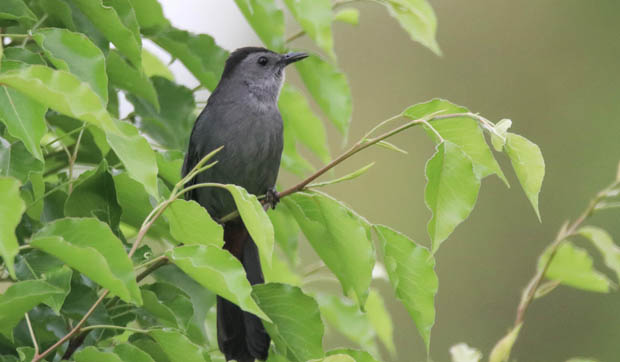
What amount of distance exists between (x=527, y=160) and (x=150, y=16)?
99 cm

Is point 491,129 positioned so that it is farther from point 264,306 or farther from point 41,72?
point 41,72

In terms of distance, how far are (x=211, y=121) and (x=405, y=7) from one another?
3.90ft

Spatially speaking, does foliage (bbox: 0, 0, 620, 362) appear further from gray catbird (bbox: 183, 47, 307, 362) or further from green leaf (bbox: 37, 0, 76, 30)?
gray catbird (bbox: 183, 47, 307, 362)

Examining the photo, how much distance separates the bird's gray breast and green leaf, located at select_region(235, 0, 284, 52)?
889 millimetres

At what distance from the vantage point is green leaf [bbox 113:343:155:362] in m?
1.68

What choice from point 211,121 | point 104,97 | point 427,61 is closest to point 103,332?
point 104,97

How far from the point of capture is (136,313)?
202 centimetres

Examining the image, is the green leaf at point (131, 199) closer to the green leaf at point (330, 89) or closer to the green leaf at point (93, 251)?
the green leaf at point (93, 251)

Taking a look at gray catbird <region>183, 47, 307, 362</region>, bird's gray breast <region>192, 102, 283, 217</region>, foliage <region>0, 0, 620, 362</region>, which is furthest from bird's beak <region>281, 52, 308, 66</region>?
foliage <region>0, 0, 620, 362</region>

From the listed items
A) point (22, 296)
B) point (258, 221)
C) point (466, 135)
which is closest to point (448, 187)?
point (466, 135)

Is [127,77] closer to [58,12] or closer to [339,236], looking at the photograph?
[58,12]

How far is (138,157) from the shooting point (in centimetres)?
155

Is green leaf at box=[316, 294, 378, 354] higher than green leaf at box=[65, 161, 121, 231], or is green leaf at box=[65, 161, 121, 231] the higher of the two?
green leaf at box=[65, 161, 121, 231]

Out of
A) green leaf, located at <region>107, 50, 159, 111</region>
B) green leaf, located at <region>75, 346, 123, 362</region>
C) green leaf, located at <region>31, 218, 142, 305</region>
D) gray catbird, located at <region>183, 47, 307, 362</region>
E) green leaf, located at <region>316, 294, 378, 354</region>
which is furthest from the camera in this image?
gray catbird, located at <region>183, 47, 307, 362</region>
